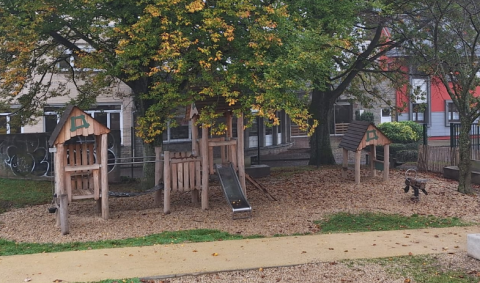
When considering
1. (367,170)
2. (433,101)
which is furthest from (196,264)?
(433,101)

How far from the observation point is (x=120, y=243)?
846 centimetres

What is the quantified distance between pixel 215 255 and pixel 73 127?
413 cm

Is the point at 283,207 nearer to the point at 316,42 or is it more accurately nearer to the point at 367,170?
the point at 316,42

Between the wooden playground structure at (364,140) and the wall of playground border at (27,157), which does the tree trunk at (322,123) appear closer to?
the wooden playground structure at (364,140)

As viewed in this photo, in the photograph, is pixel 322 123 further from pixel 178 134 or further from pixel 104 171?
pixel 104 171

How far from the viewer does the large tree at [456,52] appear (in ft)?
43.6

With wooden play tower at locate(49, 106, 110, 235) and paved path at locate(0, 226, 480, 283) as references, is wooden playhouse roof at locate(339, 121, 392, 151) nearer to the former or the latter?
paved path at locate(0, 226, 480, 283)

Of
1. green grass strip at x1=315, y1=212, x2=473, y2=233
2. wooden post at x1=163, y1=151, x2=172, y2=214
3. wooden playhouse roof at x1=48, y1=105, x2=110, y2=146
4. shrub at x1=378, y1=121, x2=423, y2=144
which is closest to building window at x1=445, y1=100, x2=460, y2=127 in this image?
shrub at x1=378, y1=121, x2=423, y2=144

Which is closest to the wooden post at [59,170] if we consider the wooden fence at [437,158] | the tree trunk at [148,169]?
the tree trunk at [148,169]

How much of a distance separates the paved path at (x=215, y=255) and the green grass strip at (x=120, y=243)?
0.95ft

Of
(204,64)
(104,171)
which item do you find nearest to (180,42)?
(204,64)

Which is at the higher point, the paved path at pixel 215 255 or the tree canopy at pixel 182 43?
the tree canopy at pixel 182 43

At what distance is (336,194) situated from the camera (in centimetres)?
1315

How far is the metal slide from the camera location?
1041 centimetres
